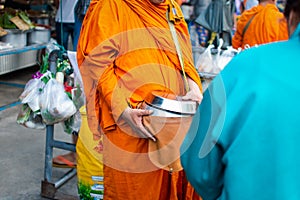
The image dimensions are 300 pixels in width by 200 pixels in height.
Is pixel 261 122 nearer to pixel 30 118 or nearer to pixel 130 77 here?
pixel 130 77

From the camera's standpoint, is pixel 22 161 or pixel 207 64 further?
pixel 22 161

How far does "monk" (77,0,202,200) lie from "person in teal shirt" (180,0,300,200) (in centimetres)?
76

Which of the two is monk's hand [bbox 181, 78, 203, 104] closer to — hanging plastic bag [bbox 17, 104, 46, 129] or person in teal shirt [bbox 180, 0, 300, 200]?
person in teal shirt [bbox 180, 0, 300, 200]

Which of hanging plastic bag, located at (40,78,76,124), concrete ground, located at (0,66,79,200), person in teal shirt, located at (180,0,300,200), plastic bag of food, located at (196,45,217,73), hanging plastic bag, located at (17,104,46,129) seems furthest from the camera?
plastic bag of food, located at (196,45,217,73)

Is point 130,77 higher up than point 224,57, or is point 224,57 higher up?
point 130,77

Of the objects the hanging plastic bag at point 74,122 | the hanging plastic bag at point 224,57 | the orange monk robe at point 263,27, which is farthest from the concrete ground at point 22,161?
the orange monk robe at point 263,27

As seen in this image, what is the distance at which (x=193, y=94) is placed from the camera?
1934 millimetres

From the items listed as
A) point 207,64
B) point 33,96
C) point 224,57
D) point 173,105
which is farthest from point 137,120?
point 224,57

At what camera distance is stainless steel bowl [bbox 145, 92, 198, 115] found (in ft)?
5.69

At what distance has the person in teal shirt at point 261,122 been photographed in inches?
38.9

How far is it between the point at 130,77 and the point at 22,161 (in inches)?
79.8

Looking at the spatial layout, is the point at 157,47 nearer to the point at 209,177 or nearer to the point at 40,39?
the point at 209,177

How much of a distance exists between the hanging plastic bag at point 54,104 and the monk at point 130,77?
78cm

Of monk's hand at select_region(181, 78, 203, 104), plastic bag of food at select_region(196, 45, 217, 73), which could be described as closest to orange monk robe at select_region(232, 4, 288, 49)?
plastic bag of food at select_region(196, 45, 217, 73)
